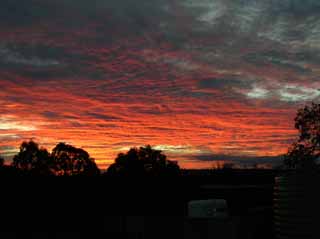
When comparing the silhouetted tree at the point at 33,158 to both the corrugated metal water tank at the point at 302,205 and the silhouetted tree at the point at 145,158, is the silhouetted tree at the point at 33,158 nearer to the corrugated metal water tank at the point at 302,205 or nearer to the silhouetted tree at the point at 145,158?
the silhouetted tree at the point at 145,158

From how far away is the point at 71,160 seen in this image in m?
44.2

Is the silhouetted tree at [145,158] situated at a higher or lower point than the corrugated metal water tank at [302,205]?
higher

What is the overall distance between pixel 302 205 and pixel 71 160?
38737mm

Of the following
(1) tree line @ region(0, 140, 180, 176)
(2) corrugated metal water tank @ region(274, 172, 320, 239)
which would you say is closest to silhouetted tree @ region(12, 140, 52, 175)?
(1) tree line @ region(0, 140, 180, 176)

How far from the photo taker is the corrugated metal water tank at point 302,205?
677 centimetres

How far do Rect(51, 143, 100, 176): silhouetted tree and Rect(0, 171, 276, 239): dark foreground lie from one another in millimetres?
29245

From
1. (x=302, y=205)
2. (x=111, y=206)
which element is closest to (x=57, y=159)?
(x=111, y=206)

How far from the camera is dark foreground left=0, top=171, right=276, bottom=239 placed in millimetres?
11539

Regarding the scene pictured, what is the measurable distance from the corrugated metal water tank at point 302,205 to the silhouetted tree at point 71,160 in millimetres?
37056

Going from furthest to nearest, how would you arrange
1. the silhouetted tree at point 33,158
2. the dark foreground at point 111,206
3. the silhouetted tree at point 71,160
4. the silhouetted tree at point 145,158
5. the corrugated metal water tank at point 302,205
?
the silhouetted tree at point 33,158
the silhouetted tree at point 71,160
the silhouetted tree at point 145,158
the dark foreground at point 111,206
the corrugated metal water tank at point 302,205

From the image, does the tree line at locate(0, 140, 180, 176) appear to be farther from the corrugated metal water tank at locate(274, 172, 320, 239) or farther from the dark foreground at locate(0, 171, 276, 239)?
the corrugated metal water tank at locate(274, 172, 320, 239)

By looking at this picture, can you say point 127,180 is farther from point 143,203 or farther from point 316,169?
point 316,169

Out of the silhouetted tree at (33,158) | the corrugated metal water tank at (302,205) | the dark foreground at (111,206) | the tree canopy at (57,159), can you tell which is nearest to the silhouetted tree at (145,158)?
the tree canopy at (57,159)

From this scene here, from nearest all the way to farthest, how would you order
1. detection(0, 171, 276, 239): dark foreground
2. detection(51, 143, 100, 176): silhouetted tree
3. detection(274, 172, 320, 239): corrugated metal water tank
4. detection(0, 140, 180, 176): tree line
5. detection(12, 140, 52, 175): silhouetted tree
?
detection(274, 172, 320, 239): corrugated metal water tank < detection(0, 171, 276, 239): dark foreground < detection(0, 140, 180, 176): tree line < detection(51, 143, 100, 176): silhouetted tree < detection(12, 140, 52, 175): silhouetted tree
